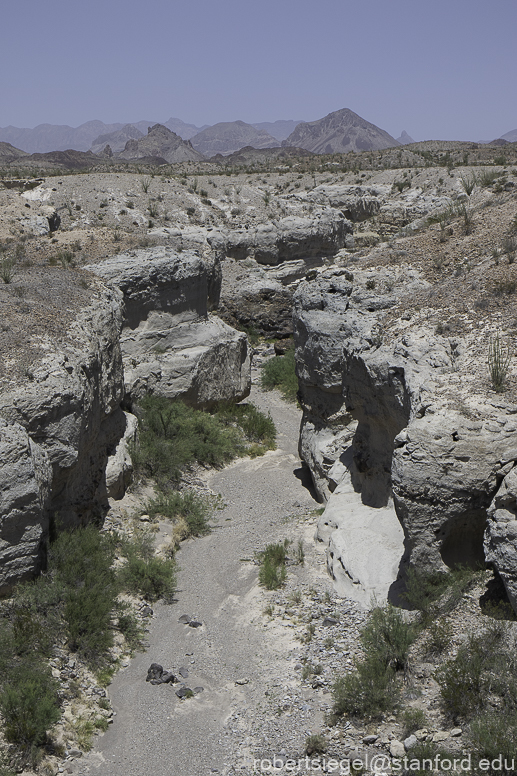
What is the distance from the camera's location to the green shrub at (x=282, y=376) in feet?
70.0

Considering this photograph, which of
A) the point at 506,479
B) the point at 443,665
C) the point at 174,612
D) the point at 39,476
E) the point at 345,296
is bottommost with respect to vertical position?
the point at 174,612

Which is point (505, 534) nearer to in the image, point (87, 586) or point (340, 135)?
point (87, 586)

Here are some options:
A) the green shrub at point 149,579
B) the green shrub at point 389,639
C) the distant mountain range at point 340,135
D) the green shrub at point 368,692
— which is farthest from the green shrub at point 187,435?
the distant mountain range at point 340,135

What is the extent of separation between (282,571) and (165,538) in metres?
3.04

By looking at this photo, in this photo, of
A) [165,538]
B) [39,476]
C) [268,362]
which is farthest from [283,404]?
[39,476]

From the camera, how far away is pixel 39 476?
379 inches

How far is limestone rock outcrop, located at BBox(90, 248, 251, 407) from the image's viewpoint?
54.5 ft

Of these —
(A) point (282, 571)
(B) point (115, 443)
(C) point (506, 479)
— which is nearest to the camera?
(C) point (506, 479)

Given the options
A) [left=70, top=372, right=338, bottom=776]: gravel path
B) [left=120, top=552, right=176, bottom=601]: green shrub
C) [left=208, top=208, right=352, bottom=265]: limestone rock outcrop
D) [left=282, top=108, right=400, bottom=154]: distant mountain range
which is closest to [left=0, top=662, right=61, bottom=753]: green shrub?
[left=70, top=372, right=338, bottom=776]: gravel path

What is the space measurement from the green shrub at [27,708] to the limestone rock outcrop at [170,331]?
30.2ft

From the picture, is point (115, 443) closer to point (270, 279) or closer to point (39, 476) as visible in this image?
point (39, 476)

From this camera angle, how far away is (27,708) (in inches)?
275

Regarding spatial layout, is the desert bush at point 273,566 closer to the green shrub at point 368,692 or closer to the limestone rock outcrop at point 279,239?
the green shrub at point 368,692

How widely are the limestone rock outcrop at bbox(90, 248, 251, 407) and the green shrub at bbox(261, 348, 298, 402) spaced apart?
3.22 metres
